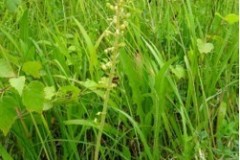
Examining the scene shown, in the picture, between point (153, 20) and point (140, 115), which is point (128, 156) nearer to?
point (140, 115)

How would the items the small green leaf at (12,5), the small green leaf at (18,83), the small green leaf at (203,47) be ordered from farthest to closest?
the small green leaf at (203,47) → the small green leaf at (12,5) → the small green leaf at (18,83)

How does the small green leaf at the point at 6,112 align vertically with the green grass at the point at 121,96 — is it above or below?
above

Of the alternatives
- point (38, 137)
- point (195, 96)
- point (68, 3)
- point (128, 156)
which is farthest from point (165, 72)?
point (68, 3)

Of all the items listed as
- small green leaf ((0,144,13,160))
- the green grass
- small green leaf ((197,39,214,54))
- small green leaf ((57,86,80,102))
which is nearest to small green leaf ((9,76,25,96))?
the green grass

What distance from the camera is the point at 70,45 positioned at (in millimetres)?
1747

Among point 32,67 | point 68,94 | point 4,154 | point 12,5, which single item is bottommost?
point 4,154

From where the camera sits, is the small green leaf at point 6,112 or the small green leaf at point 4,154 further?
the small green leaf at point 4,154

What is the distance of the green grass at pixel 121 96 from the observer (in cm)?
129

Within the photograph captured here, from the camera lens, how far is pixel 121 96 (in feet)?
4.90

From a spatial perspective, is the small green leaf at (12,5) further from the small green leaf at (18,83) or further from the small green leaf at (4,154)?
the small green leaf at (4,154)

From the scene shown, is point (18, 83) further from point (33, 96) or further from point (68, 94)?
point (68, 94)

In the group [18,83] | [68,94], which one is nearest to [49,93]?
[68,94]

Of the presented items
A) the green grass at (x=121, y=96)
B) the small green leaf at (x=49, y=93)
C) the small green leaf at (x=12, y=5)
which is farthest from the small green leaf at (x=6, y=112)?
the small green leaf at (x=12, y=5)

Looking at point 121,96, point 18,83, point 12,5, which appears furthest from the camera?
point 121,96
